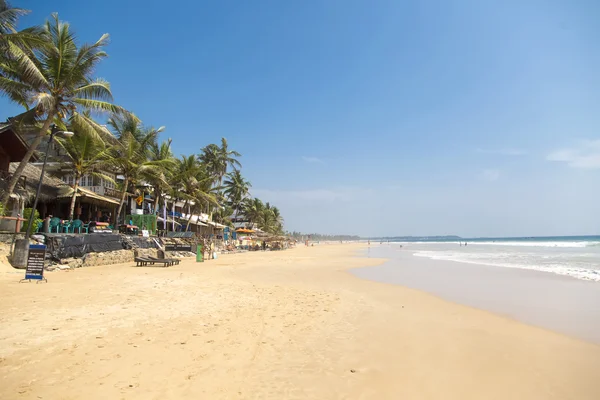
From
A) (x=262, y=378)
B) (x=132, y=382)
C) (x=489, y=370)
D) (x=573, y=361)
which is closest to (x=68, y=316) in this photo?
(x=132, y=382)

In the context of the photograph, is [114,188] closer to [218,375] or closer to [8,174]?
[8,174]

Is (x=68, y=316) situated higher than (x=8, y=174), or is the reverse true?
(x=8, y=174)

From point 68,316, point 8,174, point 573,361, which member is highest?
point 8,174

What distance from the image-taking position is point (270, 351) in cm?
538

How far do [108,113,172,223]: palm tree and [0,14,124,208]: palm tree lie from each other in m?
6.04

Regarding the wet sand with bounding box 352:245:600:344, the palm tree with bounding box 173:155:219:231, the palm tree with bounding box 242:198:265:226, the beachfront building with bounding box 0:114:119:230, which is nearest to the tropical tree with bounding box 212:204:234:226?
the palm tree with bounding box 242:198:265:226

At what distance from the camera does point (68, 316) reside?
6.83 m

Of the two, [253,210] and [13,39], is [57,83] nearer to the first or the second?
[13,39]

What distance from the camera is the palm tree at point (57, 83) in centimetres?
1524

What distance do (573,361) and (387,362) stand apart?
3.06 meters

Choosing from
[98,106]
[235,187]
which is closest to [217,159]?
[235,187]

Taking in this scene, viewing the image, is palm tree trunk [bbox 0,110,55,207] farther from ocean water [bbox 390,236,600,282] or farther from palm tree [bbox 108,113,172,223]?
ocean water [bbox 390,236,600,282]

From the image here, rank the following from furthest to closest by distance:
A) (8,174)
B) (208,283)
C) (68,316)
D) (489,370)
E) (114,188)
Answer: (114,188), (8,174), (208,283), (68,316), (489,370)

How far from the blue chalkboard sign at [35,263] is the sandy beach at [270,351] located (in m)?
1.63
